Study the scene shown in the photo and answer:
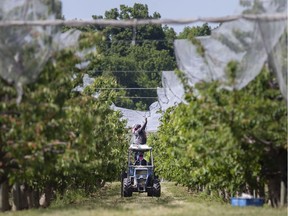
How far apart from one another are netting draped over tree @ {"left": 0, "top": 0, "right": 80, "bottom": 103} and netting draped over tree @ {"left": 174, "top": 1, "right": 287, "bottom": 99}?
331 cm

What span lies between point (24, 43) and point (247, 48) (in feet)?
15.0

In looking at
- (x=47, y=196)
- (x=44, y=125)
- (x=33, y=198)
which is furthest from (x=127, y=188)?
(x=44, y=125)

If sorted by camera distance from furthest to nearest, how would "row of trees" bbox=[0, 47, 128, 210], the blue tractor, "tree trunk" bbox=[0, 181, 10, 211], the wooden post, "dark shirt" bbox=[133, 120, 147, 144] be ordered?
"dark shirt" bbox=[133, 120, 147, 144] < the blue tractor < "tree trunk" bbox=[0, 181, 10, 211] < the wooden post < "row of trees" bbox=[0, 47, 128, 210]

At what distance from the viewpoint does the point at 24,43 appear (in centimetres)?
1645

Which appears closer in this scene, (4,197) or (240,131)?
(240,131)

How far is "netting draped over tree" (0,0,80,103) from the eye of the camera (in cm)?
1630

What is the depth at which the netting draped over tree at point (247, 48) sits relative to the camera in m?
16.2

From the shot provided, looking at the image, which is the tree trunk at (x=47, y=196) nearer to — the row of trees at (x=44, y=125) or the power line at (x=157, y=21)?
the row of trees at (x=44, y=125)

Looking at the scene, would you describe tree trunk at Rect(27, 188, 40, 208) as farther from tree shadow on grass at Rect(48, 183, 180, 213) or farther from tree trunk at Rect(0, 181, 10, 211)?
tree trunk at Rect(0, 181, 10, 211)

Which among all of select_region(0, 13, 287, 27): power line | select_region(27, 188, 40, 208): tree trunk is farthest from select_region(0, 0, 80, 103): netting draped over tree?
select_region(27, 188, 40, 208): tree trunk

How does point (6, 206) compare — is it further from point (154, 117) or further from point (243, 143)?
point (154, 117)

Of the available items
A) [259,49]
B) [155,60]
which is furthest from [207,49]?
[155,60]

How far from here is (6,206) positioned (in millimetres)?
21656

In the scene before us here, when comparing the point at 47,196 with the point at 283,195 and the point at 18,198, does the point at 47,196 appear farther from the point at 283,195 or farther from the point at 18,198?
the point at 283,195
